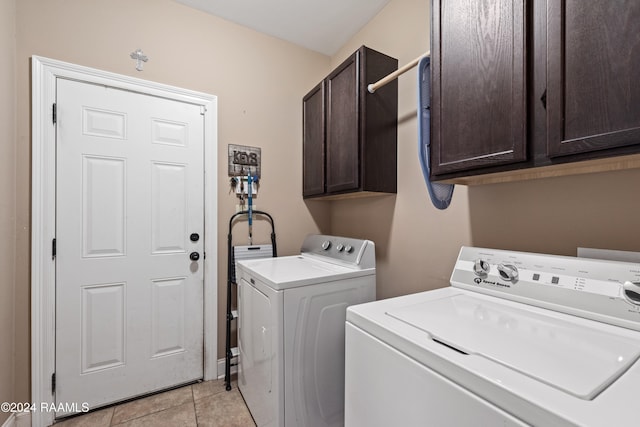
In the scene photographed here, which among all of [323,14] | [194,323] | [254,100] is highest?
[323,14]

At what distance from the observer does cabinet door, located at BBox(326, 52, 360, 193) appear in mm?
1751

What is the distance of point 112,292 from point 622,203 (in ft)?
8.63

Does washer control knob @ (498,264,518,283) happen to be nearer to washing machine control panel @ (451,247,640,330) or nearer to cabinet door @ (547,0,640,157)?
washing machine control panel @ (451,247,640,330)

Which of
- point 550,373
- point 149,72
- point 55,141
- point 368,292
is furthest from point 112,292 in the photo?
point 550,373

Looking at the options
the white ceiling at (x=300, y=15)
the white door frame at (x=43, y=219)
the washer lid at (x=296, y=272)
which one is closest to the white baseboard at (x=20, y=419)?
the white door frame at (x=43, y=219)

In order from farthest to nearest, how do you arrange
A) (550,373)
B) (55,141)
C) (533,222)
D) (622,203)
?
(55,141)
(533,222)
(622,203)
(550,373)

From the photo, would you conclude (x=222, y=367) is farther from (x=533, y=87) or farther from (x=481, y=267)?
(x=533, y=87)

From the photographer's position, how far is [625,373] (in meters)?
0.58

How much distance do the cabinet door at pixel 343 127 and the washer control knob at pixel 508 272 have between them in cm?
90

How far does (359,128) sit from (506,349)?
1379 mm

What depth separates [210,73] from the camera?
6.98 ft

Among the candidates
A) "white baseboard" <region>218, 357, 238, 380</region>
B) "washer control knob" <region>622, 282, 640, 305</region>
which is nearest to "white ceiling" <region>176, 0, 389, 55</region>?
"washer control knob" <region>622, 282, 640, 305</region>

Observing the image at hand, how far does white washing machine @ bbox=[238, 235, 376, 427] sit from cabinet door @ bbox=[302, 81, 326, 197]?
2.33ft

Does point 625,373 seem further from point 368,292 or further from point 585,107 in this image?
point 368,292
